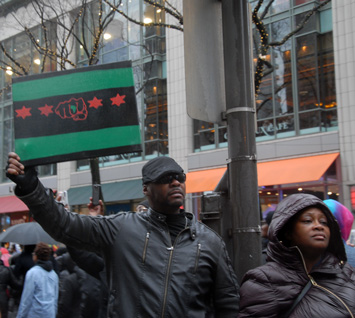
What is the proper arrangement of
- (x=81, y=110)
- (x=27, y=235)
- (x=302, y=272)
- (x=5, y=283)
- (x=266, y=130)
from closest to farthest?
(x=302, y=272)
(x=81, y=110)
(x=5, y=283)
(x=27, y=235)
(x=266, y=130)

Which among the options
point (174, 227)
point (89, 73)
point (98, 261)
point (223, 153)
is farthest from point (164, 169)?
point (223, 153)

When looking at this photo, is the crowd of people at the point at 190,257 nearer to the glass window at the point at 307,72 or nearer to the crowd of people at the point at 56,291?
the crowd of people at the point at 56,291

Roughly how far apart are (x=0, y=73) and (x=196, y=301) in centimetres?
2824

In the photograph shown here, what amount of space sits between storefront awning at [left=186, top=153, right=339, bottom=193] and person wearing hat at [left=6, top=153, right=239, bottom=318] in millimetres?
12776

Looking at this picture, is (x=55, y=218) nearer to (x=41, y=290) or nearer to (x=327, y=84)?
(x=41, y=290)

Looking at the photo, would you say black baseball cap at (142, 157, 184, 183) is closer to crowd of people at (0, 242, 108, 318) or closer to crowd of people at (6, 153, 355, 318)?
crowd of people at (6, 153, 355, 318)

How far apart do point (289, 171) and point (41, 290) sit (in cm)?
1138

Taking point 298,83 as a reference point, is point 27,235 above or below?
below

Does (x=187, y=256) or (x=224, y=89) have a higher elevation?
(x=224, y=89)

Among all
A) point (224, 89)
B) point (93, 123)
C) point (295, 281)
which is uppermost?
point (224, 89)

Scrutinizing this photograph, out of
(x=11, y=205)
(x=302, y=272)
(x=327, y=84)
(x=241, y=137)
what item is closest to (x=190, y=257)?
(x=302, y=272)

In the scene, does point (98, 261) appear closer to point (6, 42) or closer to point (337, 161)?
point (337, 161)

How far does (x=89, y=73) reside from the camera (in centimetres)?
313

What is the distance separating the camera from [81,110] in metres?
3.11
